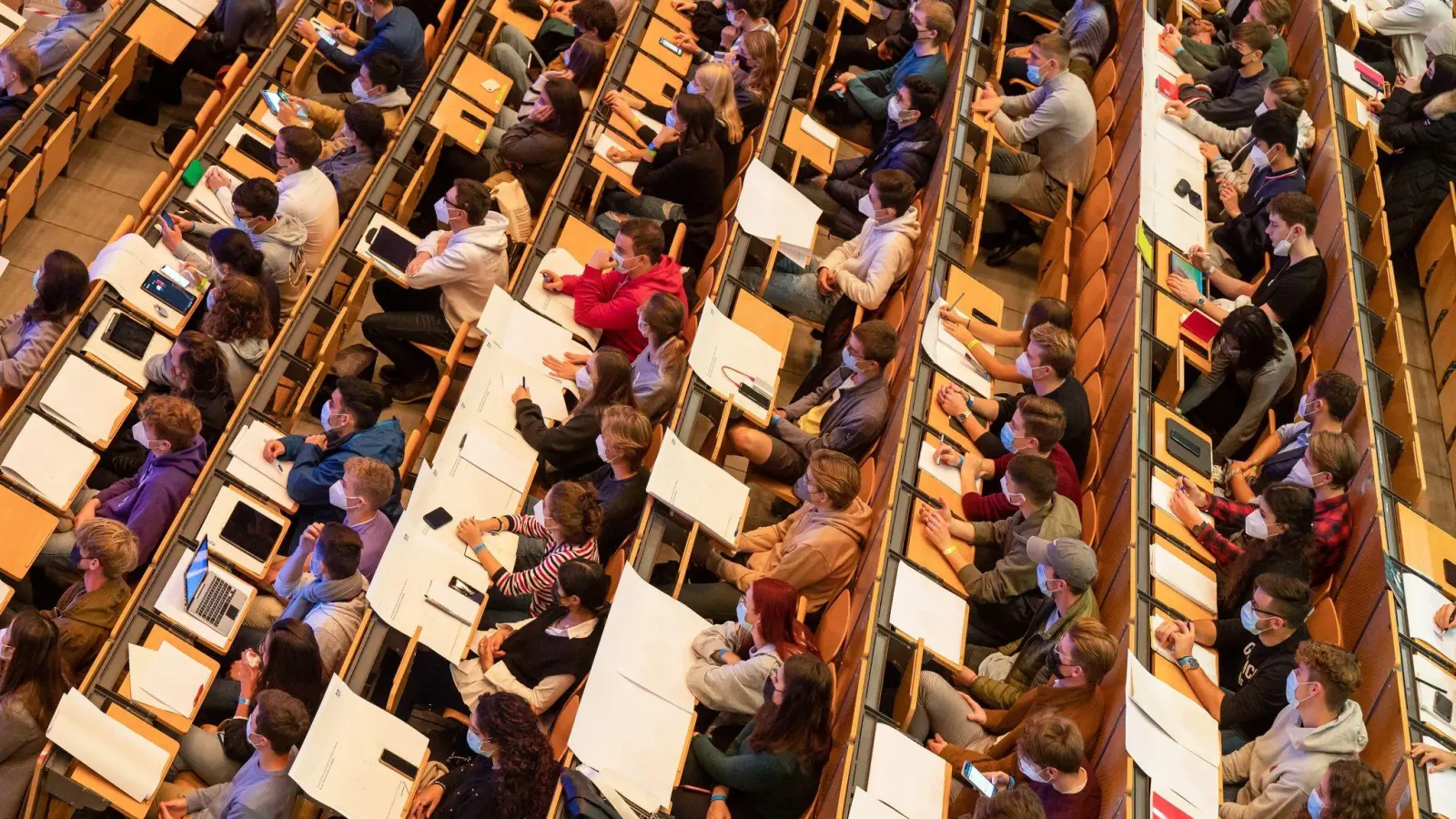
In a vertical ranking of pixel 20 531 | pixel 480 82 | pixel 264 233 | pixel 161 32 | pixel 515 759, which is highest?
pixel 480 82

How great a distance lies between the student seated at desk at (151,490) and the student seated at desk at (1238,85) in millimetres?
5561

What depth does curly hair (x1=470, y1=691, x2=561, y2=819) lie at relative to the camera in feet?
13.7

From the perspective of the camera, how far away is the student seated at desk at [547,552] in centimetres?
492

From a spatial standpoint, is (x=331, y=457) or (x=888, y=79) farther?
(x=888, y=79)

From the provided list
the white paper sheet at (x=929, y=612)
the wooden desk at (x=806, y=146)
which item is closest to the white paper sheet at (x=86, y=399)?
the white paper sheet at (x=929, y=612)

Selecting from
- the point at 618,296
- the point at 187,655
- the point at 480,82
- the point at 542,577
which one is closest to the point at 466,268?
the point at 618,296

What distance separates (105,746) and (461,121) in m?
3.69

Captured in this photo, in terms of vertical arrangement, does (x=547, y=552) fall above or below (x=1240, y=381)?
below

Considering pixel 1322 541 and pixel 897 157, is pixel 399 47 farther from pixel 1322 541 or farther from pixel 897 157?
pixel 1322 541

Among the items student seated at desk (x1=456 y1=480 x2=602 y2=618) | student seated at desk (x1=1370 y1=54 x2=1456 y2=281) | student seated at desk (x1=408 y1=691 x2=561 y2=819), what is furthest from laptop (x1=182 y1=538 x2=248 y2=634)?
student seated at desk (x1=1370 y1=54 x2=1456 y2=281)

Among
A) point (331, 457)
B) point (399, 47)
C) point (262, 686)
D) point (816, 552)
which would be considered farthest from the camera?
point (399, 47)

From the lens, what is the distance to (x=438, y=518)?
16.8 feet

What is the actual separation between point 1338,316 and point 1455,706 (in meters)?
2.11

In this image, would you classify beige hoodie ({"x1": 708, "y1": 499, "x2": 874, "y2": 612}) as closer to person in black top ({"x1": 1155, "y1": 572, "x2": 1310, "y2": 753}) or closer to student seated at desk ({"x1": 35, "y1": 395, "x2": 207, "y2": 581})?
person in black top ({"x1": 1155, "y1": 572, "x2": 1310, "y2": 753})
